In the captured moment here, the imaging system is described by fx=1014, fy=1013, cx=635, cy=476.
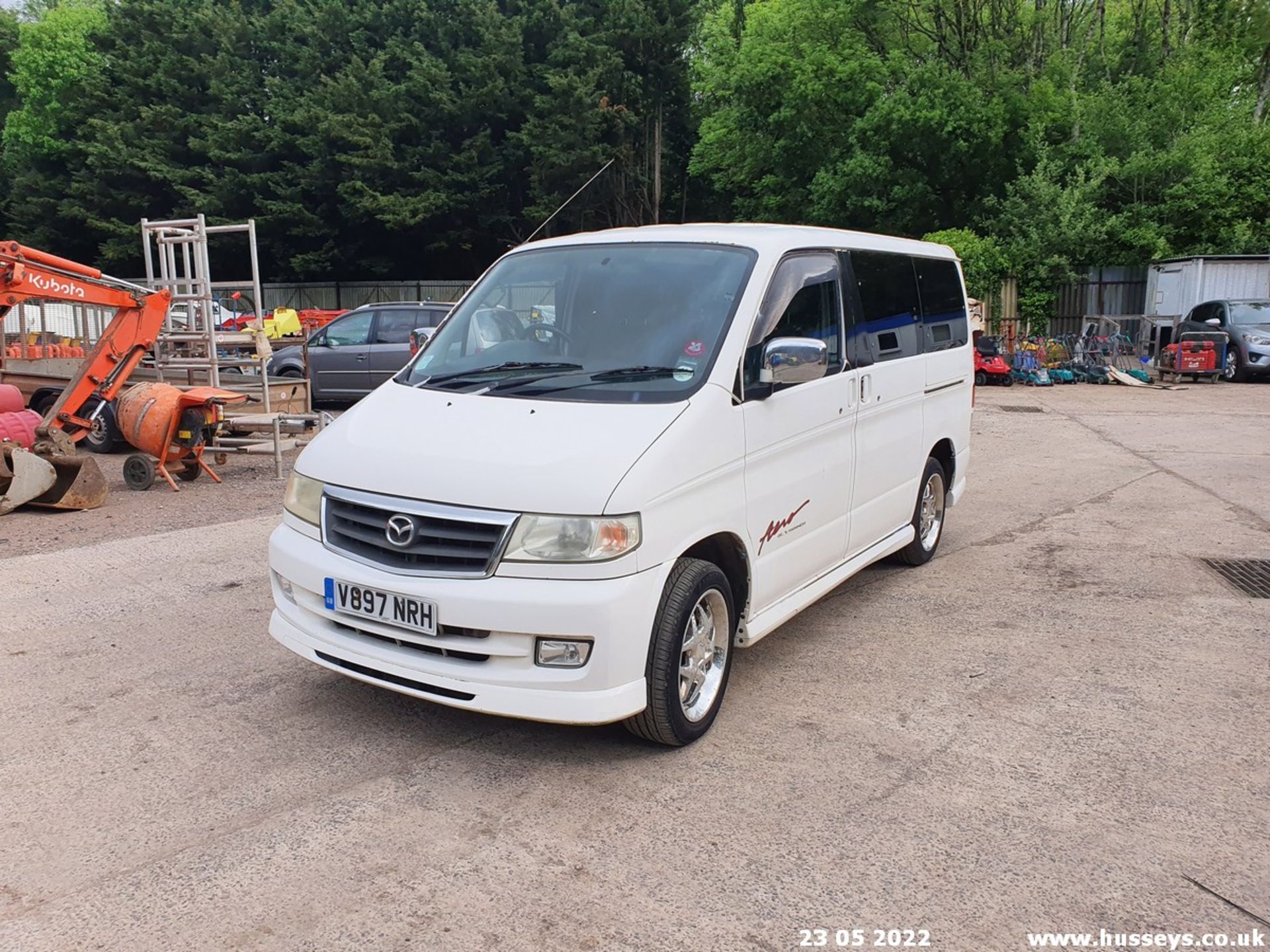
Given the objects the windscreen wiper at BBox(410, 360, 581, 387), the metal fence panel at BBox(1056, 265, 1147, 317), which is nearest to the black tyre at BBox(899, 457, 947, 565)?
the windscreen wiper at BBox(410, 360, 581, 387)

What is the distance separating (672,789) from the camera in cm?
383

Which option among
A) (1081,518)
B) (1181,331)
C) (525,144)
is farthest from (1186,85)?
(1081,518)

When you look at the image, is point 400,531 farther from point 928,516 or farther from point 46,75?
point 46,75

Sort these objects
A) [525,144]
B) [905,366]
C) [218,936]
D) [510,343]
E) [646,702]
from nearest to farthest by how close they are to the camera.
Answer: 1. [218,936]
2. [646,702]
3. [510,343]
4. [905,366]
5. [525,144]

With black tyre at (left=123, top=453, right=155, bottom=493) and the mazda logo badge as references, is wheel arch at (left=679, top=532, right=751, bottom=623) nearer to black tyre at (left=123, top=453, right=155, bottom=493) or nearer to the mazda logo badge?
the mazda logo badge

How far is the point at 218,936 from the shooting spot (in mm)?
2932

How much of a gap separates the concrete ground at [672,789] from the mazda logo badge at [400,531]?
0.91m

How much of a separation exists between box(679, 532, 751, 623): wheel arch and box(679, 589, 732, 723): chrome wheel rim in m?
0.14

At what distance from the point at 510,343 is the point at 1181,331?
71.6ft

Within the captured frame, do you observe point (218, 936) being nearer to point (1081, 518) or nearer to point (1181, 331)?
point (1081, 518)

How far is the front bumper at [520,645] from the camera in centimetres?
363

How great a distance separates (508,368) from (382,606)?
1.35 m

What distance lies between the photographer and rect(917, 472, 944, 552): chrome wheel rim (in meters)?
7.03

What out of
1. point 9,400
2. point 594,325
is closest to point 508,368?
point 594,325
